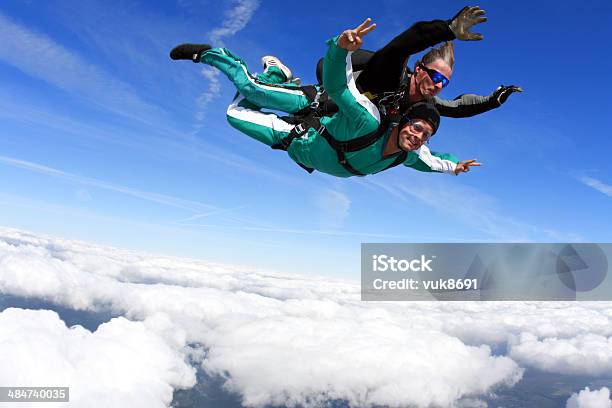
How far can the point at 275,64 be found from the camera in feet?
13.6

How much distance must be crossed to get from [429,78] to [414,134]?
1.55 ft

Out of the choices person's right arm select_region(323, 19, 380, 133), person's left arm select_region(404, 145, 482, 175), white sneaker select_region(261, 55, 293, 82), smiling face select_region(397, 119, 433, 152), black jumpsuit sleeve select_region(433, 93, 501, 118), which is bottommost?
smiling face select_region(397, 119, 433, 152)

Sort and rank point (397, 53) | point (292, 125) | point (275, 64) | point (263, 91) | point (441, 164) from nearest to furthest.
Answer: point (397, 53)
point (263, 91)
point (292, 125)
point (275, 64)
point (441, 164)

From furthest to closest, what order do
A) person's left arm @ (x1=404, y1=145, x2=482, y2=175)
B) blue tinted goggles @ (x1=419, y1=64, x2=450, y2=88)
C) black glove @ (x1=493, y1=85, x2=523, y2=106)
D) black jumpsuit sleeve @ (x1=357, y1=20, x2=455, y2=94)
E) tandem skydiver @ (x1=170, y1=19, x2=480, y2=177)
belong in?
person's left arm @ (x1=404, y1=145, x2=482, y2=175)
black glove @ (x1=493, y1=85, x2=523, y2=106)
blue tinted goggles @ (x1=419, y1=64, x2=450, y2=88)
tandem skydiver @ (x1=170, y1=19, x2=480, y2=177)
black jumpsuit sleeve @ (x1=357, y1=20, x2=455, y2=94)

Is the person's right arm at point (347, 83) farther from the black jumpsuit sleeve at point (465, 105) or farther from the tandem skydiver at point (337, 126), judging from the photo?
the black jumpsuit sleeve at point (465, 105)

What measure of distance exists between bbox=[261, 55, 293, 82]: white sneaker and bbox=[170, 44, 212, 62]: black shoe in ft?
2.12

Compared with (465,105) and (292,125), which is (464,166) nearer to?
(465,105)

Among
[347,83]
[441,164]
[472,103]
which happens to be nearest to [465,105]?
[472,103]

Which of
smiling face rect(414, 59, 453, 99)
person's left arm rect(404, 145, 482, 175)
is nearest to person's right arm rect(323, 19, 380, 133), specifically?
smiling face rect(414, 59, 453, 99)

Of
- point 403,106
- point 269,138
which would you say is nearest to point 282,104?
point 269,138

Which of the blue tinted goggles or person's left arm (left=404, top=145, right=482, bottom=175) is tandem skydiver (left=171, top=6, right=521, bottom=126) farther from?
person's left arm (left=404, top=145, right=482, bottom=175)

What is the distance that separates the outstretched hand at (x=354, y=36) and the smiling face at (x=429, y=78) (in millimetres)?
868

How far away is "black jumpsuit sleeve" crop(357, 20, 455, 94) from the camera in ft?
7.66

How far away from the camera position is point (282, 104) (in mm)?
3740
